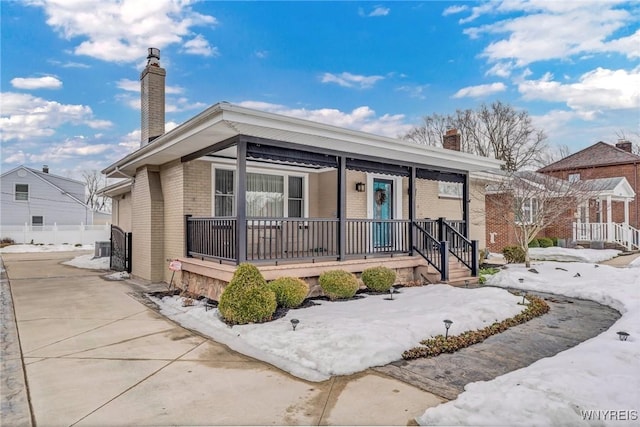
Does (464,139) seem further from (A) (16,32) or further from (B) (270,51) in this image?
(A) (16,32)

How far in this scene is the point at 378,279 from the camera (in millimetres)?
8195

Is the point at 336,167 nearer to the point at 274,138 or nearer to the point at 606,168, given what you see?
the point at 274,138

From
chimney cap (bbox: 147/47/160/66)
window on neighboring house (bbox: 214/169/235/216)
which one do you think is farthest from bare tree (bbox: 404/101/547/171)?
window on neighboring house (bbox: 214/169/235/216)

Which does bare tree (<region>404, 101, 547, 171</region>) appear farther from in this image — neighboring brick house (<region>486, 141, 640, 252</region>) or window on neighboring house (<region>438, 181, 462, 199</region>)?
window on neighboring house (<region>438, 181, 462, 199</region>)

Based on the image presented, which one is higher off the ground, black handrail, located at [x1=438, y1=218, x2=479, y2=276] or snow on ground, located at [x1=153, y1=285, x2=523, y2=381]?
black handrail, located at [x1=438, y1=218, x2=479, y2=276]

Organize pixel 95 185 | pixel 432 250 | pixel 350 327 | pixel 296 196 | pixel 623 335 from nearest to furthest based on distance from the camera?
pixel 623 335 → pixel 350 327 → pixel 432 250 → pixel 296 196 → pixel 95 185

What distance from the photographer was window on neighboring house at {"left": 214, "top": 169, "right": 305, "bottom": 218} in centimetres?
1000

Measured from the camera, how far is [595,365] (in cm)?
388

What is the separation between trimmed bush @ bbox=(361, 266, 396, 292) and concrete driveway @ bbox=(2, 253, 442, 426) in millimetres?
3951

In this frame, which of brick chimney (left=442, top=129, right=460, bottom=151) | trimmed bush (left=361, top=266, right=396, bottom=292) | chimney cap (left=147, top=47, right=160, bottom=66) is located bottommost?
trimmed bush (left=361, top=266, right=396, bottom=292)

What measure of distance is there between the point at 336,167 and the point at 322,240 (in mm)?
1737

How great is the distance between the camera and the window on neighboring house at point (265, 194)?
1000 centimetres

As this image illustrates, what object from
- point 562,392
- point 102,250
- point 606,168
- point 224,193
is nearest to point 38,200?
point 102,250

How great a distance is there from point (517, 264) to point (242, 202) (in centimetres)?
1007
